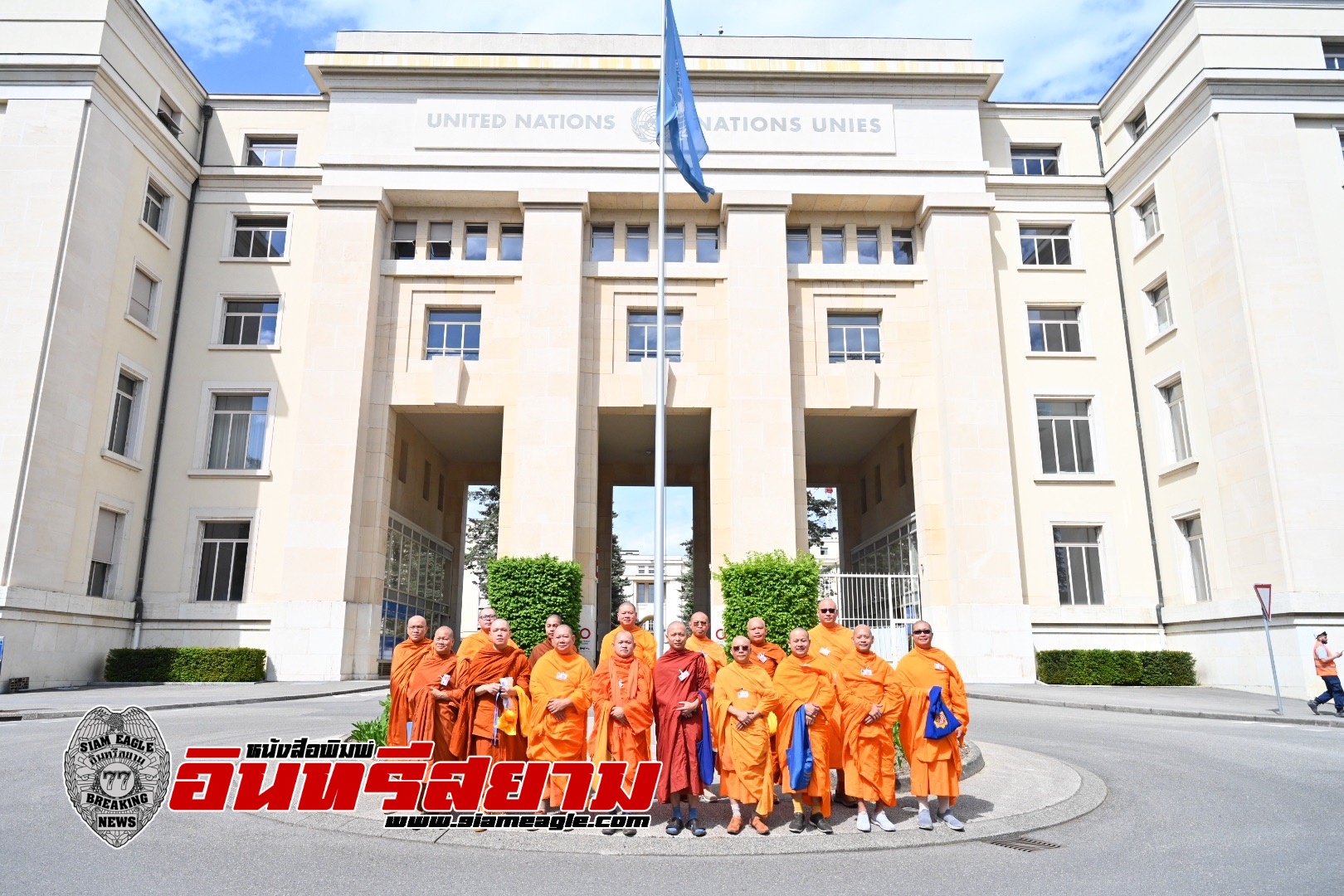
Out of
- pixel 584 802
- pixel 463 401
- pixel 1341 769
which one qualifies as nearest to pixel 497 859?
pixel 584 802

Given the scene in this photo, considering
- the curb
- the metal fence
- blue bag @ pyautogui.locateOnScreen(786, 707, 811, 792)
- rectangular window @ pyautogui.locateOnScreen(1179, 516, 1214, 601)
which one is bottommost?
the curb

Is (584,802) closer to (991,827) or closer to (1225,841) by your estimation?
(991,827)

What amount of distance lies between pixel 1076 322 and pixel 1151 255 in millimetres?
2899

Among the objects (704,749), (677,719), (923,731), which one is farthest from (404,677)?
(923,731)

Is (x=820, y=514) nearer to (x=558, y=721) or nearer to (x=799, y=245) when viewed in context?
(x=799, y=245)

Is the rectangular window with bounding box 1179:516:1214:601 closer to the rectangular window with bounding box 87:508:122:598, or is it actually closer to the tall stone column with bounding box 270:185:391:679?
the tall stone column with bounding box 270:185:391:679

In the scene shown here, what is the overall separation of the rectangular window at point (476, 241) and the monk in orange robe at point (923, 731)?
23.0m

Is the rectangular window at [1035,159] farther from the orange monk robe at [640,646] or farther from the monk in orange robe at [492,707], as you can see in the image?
the monk in orange robe at [492,707]

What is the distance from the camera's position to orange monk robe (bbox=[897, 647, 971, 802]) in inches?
300

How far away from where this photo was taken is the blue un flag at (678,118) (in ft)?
53.8

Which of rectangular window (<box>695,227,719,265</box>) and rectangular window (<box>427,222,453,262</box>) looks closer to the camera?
rectangular window (<box>427,222,453,262</box>)

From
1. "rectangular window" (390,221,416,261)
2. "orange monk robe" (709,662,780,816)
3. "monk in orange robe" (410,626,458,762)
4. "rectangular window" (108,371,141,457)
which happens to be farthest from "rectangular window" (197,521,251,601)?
"orange monk robe" (709,662,780,816)

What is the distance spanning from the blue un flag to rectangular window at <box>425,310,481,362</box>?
1210cm

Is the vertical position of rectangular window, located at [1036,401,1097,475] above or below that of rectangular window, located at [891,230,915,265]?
below
